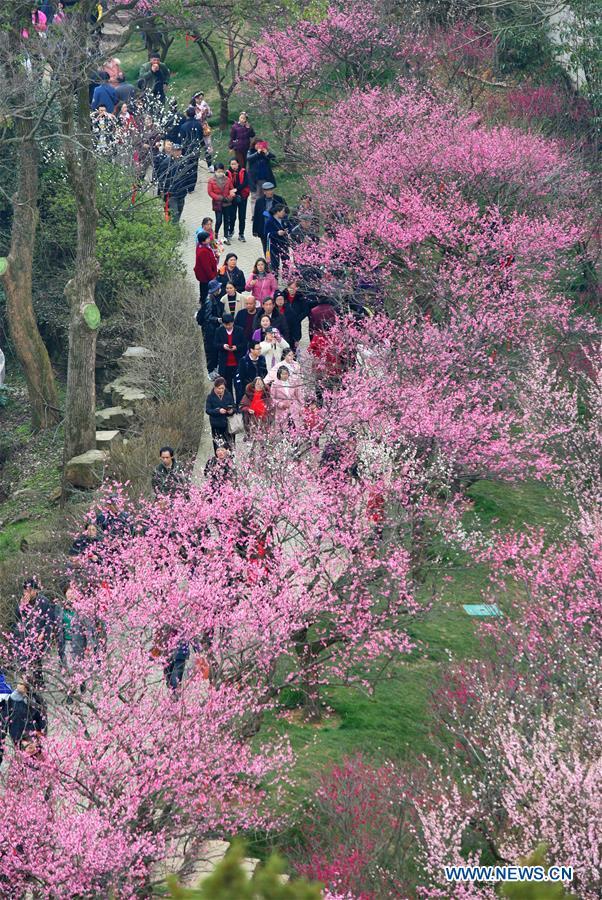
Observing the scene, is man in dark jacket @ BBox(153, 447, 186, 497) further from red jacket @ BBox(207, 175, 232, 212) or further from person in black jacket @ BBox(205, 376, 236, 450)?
red jacket @ BBox(207, 175, 232, 212)

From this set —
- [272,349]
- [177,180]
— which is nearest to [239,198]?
[177,180]

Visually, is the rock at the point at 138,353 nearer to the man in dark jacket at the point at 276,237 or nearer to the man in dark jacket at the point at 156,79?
the man in dark jacket at the point at 276,237

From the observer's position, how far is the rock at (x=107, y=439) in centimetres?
2014

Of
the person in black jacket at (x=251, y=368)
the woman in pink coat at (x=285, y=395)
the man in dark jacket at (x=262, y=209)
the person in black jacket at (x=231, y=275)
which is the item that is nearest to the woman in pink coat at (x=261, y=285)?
the person in black jacket at (x=231, y=275)

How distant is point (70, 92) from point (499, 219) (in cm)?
732

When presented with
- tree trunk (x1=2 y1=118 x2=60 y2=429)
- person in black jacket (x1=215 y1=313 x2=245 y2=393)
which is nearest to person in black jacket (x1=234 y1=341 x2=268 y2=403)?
person in black jacket (x1=215 y1=313 x2=245 y2=393)

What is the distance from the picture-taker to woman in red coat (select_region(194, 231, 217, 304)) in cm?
2173

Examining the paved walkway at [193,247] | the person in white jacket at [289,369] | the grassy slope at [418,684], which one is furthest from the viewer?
the paved walkway at [193,247]

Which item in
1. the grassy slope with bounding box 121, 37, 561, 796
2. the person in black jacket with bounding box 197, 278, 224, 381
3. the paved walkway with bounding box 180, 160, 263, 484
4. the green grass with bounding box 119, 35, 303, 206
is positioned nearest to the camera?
the grassy slope with bounding box 121, 37, 561, 796

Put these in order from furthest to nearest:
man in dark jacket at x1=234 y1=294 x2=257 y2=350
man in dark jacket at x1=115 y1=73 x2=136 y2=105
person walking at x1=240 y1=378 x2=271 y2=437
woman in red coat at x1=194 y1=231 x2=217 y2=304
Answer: man in dark jacket at x1=115 y1=73 x2=136 y2=105, woman in red coat at x1=194 y1=231 x2=217 y2=304, man in dark jacket at x1=234 y1=294 x2=257 y2=350, person walking at x1=240 y1=378 x2=271 y2=437

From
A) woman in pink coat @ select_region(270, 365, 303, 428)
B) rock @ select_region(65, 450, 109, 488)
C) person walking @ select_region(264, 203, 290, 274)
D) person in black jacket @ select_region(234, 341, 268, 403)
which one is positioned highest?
person walking @ select_region(264, 203, 290, 274)

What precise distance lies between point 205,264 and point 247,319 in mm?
2163

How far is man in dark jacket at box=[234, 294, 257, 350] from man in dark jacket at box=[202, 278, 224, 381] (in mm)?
426

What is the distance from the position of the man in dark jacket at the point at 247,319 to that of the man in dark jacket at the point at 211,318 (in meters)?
0.43
